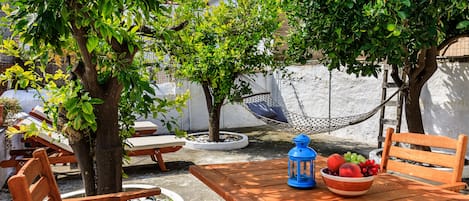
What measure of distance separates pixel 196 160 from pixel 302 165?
396cm

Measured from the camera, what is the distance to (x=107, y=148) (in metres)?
2.27

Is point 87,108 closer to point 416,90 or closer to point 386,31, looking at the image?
point 386,31

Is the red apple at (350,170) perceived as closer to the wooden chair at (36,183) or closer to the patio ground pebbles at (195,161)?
the wooden chair at (36,183)

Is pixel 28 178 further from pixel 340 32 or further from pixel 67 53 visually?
pixel 340 32

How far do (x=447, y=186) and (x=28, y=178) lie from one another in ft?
6.03

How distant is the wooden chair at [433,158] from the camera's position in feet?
5.89

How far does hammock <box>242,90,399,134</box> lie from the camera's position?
18.7 ft

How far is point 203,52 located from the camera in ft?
18.1

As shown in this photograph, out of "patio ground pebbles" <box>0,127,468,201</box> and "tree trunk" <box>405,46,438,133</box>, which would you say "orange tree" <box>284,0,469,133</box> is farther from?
"patio ground pebbles" <box>0,127,468,201</box>

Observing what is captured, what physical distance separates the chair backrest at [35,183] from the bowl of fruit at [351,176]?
1.15m

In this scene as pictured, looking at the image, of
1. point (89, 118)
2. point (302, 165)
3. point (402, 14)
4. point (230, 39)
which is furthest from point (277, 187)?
point (230, 39)

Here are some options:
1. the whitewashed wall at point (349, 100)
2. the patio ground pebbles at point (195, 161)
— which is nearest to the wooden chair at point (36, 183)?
the patio ground pebbles at point (195, 161)

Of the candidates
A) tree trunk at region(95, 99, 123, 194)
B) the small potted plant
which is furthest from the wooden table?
the small potted plant

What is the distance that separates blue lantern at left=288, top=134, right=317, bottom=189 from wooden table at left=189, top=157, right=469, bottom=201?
0.12 feet
